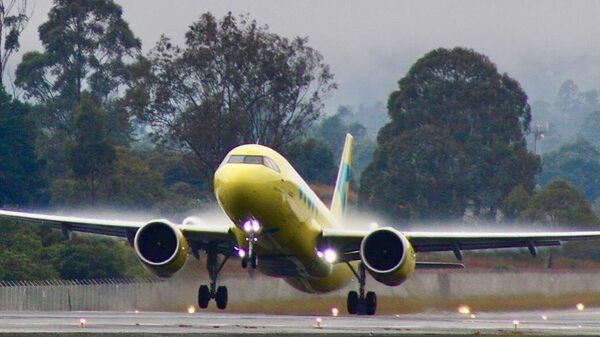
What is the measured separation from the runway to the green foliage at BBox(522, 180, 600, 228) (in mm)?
30523

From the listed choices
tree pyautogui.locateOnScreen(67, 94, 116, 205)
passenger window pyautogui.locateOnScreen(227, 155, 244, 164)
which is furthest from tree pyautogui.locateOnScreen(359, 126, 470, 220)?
passenger window pyautogui.locateOnScreen(227, 155, 244, 164)

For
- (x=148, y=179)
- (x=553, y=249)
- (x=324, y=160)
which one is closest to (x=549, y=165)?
(x=324, y=160)

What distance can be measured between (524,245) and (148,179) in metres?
55.0

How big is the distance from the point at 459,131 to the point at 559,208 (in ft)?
80.4

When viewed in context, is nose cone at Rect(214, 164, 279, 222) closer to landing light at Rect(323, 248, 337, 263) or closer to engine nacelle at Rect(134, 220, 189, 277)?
engine nacelle at Rect(134, 220, 189, 277)

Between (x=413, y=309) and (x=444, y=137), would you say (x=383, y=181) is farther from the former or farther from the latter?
(x=413, y=309)

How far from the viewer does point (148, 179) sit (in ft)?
342

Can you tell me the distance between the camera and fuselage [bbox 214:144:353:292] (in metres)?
42.3

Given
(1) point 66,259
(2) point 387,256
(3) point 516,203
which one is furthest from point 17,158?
(2) point 387,256

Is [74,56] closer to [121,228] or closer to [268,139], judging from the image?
[268,139]

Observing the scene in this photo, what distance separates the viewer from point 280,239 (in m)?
44.5

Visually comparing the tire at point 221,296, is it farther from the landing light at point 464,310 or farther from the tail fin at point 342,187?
the landing light at point 464,310

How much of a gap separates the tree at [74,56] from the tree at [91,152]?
3039cm

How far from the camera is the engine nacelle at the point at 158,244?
45.6 m
